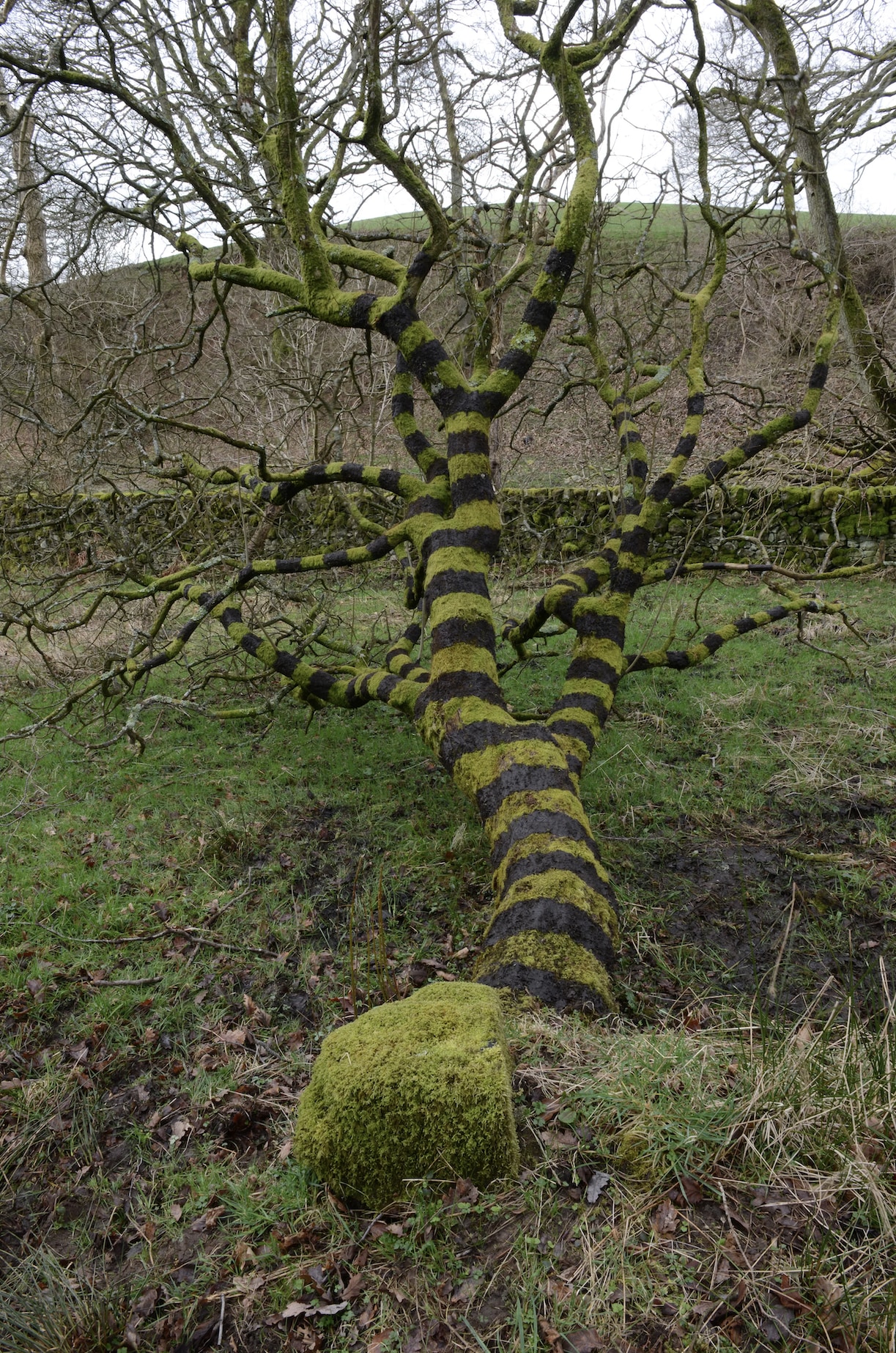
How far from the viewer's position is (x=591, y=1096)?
2133 millimetres

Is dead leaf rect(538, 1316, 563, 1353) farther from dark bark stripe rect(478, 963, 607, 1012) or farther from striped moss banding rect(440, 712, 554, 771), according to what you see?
striped moss banding rect(440, 712, 554, 771)

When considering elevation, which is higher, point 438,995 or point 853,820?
point 438,995

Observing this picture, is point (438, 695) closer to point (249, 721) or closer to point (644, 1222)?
point (644, 1222)

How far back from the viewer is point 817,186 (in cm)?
871

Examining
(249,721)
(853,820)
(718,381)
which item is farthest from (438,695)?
(718,381)

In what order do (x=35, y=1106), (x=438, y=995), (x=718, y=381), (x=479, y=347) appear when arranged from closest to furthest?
1. (x=438, y=995)
2. (x=35, y=1106)
3. (x=479, y=347)
4. (x=718, y=381)

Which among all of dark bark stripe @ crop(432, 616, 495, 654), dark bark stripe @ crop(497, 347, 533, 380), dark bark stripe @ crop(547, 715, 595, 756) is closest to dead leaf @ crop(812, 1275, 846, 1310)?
dark bark stripe @ crop(547, 715, 595, 756)

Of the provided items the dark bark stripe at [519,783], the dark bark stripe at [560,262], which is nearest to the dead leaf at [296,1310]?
the dark bark stripe at [519,783]

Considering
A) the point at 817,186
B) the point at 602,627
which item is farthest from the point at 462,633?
the point at 817,186

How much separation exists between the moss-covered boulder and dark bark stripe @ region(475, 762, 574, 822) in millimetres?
1953

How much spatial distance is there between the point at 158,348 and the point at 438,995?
526 centimetres

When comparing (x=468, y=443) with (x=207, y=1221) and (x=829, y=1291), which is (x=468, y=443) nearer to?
(x=207, y=1221)

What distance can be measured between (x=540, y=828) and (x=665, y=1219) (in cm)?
213

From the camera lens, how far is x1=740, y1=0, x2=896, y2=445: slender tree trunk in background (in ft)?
27.0
